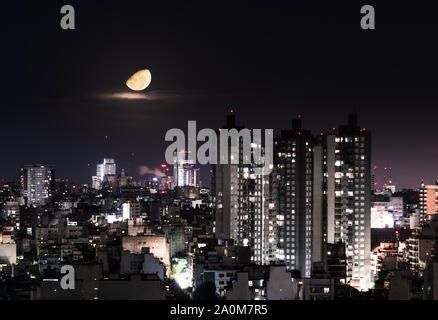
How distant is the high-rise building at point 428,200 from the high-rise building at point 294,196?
8626mm

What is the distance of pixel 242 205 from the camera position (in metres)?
17.2

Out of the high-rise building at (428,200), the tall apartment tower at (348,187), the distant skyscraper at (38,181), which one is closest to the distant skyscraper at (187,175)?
the distant skyscraper at (38,181)

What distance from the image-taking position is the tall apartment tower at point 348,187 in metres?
15.9

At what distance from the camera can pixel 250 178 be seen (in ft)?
57.0

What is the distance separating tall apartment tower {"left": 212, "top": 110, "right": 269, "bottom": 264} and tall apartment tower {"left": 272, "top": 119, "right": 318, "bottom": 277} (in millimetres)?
343

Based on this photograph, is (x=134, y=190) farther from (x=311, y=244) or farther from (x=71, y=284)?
(x=71, y=284)

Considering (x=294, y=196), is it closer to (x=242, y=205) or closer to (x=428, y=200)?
(x=242, y=205)

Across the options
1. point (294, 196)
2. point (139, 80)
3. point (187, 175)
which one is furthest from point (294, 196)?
point (187, 175)

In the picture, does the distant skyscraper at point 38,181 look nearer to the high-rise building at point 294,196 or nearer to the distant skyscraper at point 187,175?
the distant skyscraper at point 187,175

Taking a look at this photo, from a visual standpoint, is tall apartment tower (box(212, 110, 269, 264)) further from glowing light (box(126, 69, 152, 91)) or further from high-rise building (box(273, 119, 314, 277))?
glowing light (box(126, 69, 152, 91))

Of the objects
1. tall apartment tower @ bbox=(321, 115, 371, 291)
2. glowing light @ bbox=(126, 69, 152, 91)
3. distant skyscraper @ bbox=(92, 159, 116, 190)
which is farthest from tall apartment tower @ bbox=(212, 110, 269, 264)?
distant skyscraper @ bbox=(92, 159, 116, 190)

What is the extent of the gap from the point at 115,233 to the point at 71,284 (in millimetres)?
10367

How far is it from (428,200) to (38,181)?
64.0 feet
